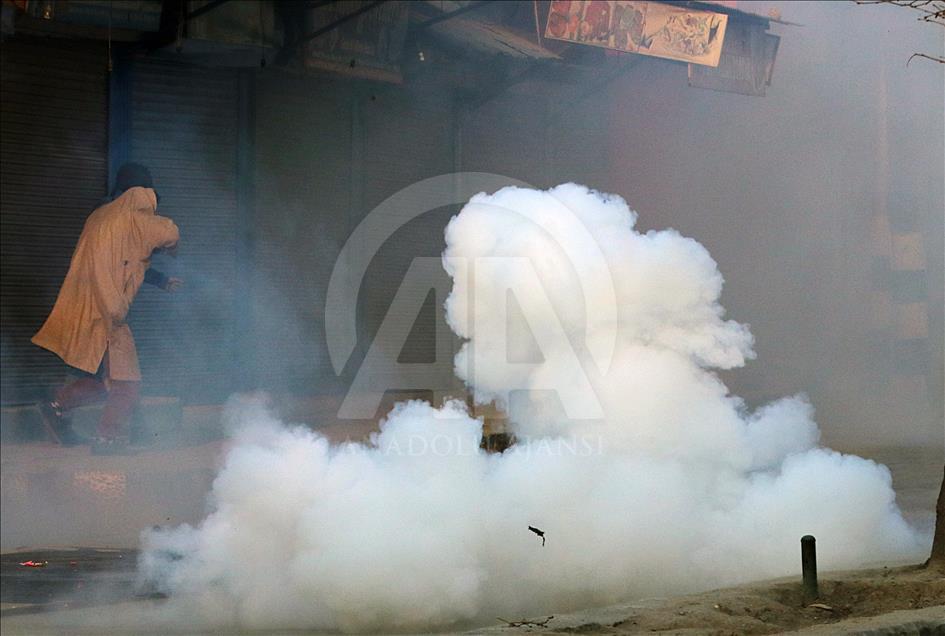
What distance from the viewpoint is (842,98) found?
1309cm

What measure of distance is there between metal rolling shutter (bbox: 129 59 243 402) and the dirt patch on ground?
18.5 ft

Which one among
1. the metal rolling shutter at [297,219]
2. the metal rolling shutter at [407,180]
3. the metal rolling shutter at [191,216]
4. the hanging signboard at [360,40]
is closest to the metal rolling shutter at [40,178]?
the metal rolling shutter at [191,216]

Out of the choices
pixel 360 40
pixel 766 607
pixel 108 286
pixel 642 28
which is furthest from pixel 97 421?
pixel 642 28

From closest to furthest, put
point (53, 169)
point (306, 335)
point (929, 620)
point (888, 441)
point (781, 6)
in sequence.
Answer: point (929, 620) → point (53, 169) → point (888, 441) → point (306, 335) → point (781, 6)

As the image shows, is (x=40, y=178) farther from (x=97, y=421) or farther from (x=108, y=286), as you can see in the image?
(x=97, y=421)

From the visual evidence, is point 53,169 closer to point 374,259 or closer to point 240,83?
point 240,83

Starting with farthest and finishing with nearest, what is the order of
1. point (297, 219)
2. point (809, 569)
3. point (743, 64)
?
1. point (743, 64)
2. point (297, 219)
3. point (809, 569)

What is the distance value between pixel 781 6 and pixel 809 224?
249 centimetres

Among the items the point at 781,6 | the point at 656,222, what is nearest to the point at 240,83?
the point at 656,222

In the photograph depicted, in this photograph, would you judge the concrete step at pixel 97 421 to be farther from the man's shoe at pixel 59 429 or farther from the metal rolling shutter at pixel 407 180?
the metal rolling shutter at pixel 407 180

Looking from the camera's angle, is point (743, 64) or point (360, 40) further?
point (743, 64)

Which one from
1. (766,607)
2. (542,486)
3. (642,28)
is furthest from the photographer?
(642,28)

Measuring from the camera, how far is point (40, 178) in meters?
8.80

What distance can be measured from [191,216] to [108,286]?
2003mm
